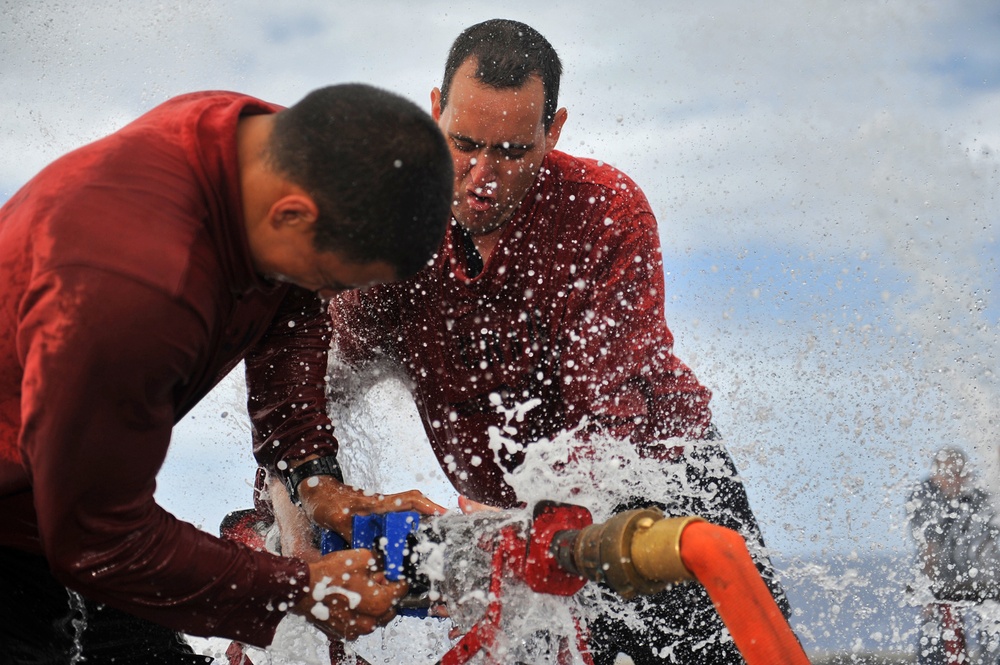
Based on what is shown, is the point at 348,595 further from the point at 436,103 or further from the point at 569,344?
the point at 436,103

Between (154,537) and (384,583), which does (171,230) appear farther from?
(384,583)

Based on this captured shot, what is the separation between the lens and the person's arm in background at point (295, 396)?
8.86ft

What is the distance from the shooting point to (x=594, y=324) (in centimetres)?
293

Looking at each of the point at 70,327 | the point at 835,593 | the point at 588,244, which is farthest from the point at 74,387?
the point at 835,593

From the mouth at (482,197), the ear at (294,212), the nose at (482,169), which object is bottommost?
the ear at (294,212)

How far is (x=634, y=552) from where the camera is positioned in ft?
6.26

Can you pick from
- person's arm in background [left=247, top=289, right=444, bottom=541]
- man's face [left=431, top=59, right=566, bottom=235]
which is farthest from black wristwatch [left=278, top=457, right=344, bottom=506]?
man's face [left=431, top=59, right=566, bottom=235]

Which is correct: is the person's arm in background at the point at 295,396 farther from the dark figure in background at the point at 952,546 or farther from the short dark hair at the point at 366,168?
the dark figure in background at the point at 952,546

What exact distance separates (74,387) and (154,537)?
0.40 meters

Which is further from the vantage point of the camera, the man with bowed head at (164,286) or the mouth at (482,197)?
the mouth at (482,197)

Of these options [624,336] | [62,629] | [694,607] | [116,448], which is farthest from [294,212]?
[694,607]

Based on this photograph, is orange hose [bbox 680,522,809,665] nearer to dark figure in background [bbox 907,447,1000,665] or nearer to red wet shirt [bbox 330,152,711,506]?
red wet shirt [bbox 330,152,711,506]

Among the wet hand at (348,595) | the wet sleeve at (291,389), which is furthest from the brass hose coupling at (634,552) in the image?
the wet sleeve at (291,389)

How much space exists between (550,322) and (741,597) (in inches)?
52.4
